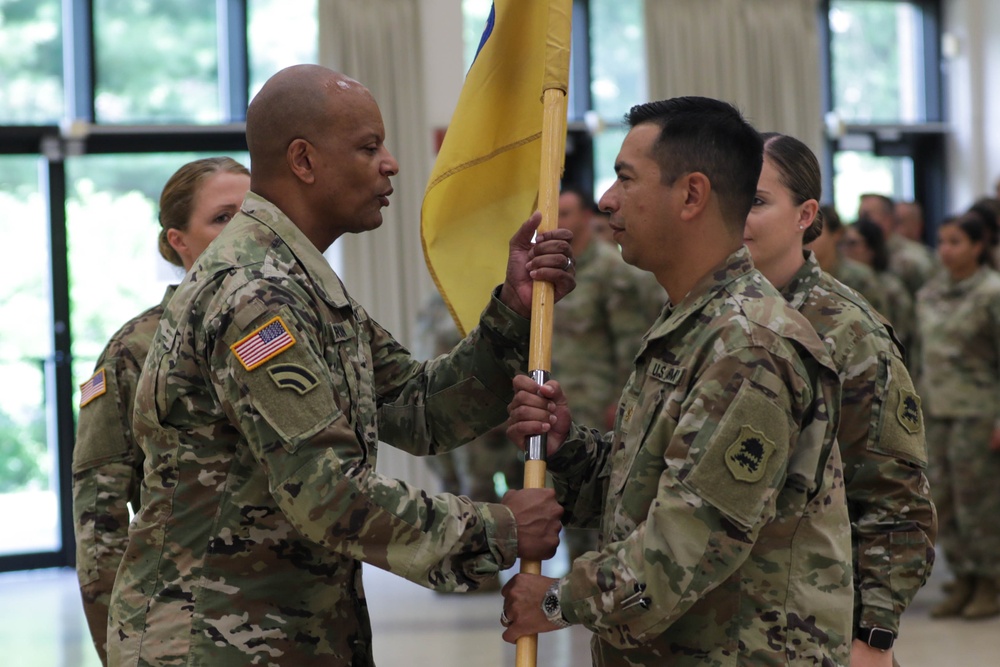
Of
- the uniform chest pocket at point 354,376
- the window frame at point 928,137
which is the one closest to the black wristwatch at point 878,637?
the uniform chest pocket at point 354,376

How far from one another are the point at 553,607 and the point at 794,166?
107 centimetres

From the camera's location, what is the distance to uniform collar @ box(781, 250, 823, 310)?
231cm

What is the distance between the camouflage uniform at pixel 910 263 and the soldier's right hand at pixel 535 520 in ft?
17.6

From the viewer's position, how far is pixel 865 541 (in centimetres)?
217

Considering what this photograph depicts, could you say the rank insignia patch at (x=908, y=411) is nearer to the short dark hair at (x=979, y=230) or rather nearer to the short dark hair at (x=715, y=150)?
the short dark hair at (x=715, y=150)

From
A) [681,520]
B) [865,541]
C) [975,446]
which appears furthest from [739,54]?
[681,520]

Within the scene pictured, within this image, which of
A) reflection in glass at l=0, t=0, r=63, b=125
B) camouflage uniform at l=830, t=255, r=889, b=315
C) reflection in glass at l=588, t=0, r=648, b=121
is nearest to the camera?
camouflage uniform at l=830, t=255, r=889, b=315

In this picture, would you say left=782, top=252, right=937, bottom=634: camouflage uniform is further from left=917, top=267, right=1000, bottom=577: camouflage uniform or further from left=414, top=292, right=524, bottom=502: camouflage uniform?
left=414, top=292, right=524, bottom=502: camouflage uniform

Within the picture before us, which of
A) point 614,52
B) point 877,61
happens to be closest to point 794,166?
point 614,52

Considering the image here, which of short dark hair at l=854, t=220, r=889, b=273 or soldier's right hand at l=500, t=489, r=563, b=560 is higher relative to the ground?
short dark hair at l=854, t=220, r=889, b=273

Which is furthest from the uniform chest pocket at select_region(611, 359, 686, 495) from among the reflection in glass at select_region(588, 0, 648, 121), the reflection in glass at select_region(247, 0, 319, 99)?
the reflection in glass at select_region(588, 0, 648, 121)

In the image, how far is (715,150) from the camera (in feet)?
6.20

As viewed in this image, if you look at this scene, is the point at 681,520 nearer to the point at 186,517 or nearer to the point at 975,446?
the point at 186,517

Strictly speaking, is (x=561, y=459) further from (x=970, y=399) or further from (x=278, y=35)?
(x=278, y=35)
